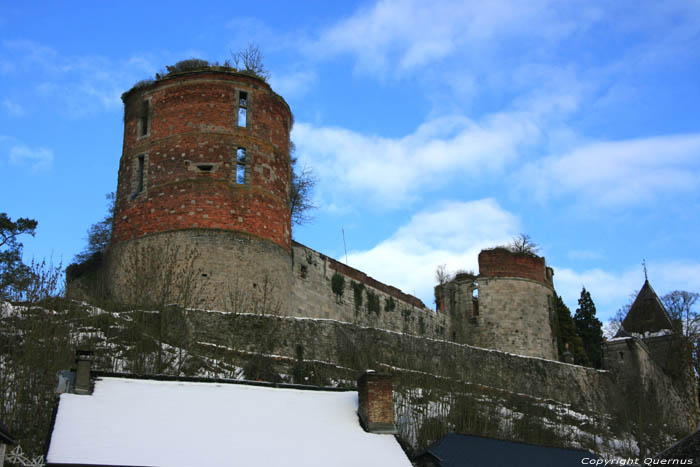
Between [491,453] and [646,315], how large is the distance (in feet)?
108

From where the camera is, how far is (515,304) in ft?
141

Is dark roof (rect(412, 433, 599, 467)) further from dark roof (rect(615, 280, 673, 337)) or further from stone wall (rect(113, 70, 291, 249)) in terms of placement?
dark roof (rect(615, 280, 673, 337))

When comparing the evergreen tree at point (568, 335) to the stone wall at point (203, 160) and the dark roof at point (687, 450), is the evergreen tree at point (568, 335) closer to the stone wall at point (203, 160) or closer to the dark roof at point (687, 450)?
the stone wall at point (203, 160)

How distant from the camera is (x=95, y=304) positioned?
2559cm

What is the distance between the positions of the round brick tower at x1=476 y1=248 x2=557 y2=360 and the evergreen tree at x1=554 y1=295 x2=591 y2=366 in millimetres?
1637

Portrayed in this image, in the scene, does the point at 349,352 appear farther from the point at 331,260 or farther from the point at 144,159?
the point at 144,159

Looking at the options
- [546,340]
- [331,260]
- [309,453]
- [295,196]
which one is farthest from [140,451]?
[546,340]

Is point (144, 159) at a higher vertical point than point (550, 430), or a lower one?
higher

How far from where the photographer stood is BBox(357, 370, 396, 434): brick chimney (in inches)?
691

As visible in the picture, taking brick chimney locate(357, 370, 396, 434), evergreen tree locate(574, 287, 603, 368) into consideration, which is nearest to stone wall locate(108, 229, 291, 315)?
brick chimney locate(357, 370, 396, 434)

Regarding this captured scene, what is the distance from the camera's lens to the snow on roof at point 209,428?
580 inches

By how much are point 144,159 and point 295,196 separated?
12.5m

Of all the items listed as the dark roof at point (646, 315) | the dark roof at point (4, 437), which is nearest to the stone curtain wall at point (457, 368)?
the dark roof at point (646, 315)

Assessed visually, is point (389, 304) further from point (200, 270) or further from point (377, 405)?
point (377, 405)
